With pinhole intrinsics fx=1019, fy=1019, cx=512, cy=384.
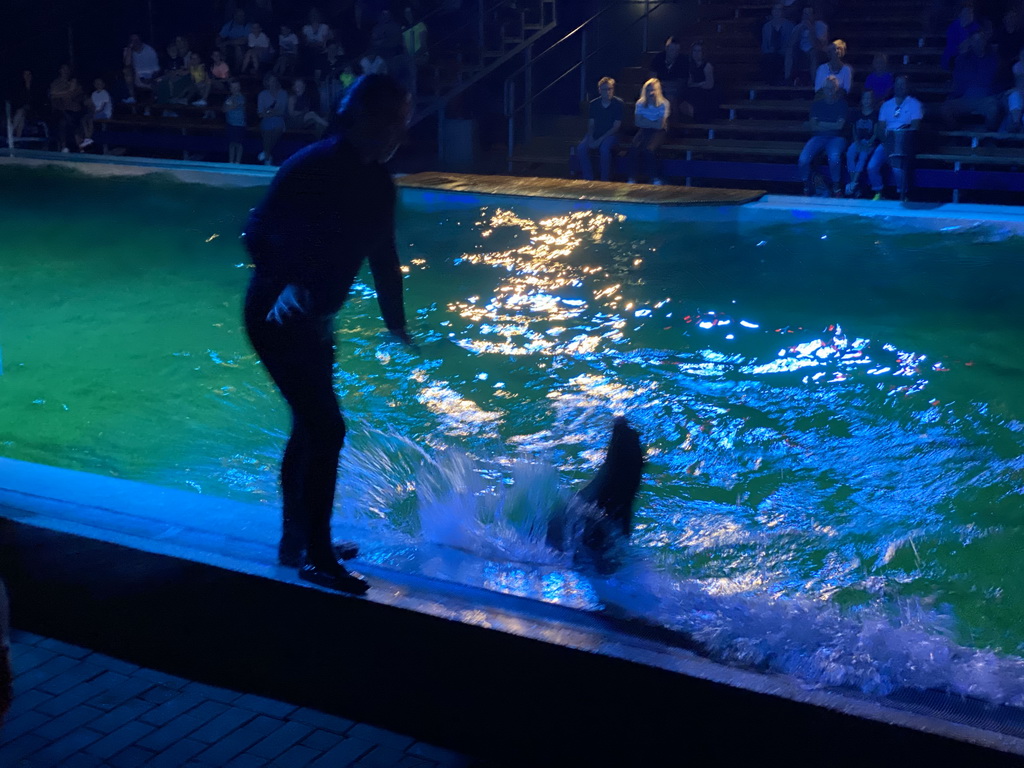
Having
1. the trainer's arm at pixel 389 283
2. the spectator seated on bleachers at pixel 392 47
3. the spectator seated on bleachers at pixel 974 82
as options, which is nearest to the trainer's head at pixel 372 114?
the trainer's arm at pixel 389 283

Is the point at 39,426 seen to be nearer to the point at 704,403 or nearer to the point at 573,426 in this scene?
the point at 573,426

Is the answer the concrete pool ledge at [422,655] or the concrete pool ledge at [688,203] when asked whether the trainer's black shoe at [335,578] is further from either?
the concrete pool ledge at [688,203]

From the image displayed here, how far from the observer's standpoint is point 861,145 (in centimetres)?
1287

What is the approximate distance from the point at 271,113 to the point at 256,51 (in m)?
3.01

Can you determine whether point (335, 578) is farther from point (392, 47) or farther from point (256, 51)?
point (256, 51)

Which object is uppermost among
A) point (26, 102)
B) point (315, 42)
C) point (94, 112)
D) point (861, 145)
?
point (315, 42)

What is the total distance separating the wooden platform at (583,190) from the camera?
12.0 m

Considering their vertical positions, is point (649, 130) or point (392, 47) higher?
point (392, 47)

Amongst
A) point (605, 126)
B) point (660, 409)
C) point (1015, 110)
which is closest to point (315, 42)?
point (605, 126)

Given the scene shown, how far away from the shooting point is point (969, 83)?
13672mm

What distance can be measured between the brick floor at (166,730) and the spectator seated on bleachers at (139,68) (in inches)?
725

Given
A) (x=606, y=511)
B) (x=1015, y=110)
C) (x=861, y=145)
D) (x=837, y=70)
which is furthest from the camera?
(x=837, y=70)

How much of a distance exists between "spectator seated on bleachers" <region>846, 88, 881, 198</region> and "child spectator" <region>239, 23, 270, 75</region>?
11.4 metres

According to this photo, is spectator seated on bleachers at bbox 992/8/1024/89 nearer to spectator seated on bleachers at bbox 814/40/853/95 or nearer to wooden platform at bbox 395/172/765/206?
spectator seated on bleachers at bbox 814/40/853/95
